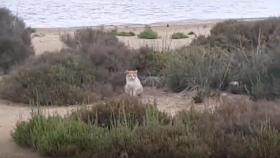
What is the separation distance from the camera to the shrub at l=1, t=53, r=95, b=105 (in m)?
13.8

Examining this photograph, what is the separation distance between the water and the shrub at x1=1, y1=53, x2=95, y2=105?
27.6 m

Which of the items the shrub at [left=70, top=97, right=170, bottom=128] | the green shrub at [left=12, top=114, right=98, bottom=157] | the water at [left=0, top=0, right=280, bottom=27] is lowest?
the water at [left=0, top=0, right=280, bottom=27]

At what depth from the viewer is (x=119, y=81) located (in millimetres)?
15523

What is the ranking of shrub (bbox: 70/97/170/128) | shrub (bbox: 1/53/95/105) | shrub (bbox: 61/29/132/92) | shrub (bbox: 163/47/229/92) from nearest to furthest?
shrub (bbox: 70/97/170/128)
shrub (bbox: 1/53/95/105)
shrub (bbox: 163/47/229/92)
shrub (bbox: 61/29/132/92)

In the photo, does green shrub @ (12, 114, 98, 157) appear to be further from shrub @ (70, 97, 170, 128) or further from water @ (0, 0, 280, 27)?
water @ (0, 0, 280, 27)

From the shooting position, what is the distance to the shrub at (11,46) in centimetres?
1945

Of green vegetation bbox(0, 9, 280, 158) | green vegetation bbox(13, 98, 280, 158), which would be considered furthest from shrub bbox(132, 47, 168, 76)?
green vegetation bbox(13, 98, 280, 158)

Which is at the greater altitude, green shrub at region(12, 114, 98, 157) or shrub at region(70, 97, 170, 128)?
shrub at region(70, 97, 170, 128)

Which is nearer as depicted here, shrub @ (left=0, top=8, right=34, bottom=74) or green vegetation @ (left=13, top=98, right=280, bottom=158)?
green vegetation @ (left=13, top=98, right=280, bottom=158)

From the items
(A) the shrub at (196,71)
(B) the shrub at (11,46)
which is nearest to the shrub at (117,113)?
(A) the shrub at (196,71)

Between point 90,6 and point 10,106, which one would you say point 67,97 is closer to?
point 10,106

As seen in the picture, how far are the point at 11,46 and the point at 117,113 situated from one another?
9.65 m

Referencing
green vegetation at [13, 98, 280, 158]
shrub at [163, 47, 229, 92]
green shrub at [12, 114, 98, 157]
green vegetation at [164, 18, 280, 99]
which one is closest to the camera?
green vegetation at [13, 98, 280, 158]

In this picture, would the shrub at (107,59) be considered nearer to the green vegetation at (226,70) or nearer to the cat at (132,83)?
the cat at (132,83)
